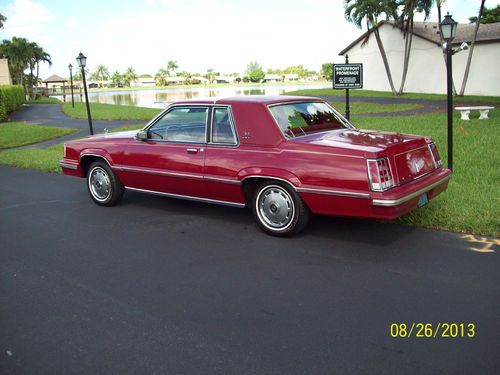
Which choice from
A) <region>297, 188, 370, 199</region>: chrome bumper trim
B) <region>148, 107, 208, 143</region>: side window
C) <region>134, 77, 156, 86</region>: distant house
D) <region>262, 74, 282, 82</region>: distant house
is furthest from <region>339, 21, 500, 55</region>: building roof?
<region>134, 77, 156, 86</region>: distant house

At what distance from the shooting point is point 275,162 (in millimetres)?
5395

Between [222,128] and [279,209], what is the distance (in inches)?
49.6

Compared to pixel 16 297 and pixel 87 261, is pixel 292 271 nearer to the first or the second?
pixel 87 261

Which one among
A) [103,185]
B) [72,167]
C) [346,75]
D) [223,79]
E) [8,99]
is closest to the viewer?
[103,185]

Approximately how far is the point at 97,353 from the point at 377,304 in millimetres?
2079

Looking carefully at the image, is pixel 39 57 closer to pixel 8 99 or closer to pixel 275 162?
pixel 8 99

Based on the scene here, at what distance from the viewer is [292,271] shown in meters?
4.62

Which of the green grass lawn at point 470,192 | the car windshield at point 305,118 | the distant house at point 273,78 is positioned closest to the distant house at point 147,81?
the distant house at point 273,78

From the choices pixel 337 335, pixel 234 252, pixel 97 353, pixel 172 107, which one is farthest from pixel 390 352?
pixel 172 107

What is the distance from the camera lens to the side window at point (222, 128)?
5926mm

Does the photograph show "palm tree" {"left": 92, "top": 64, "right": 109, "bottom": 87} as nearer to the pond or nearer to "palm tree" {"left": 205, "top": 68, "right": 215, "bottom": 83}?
"palm tree" {"left": 205, "top": 68, "right": 215, "bottom": 83}

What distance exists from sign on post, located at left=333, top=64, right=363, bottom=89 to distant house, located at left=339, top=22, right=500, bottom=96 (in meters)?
26.1

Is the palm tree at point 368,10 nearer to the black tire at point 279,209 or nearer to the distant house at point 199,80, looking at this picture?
the black tire at point 279,209

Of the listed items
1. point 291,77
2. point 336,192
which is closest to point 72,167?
point 336,192
